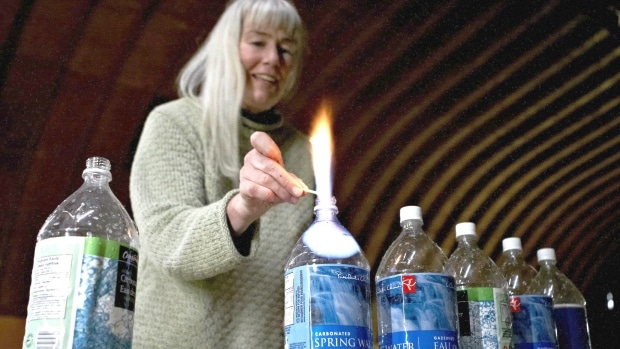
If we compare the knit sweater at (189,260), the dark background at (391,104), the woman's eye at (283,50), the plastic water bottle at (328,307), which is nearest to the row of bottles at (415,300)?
the plastic water bottle at (328,307)

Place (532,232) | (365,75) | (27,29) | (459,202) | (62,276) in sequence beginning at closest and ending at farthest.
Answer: (62,276) < (27,29) < (365,75) < (459,202) < (532,232)

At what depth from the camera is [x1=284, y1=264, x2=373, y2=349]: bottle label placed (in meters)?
1.00

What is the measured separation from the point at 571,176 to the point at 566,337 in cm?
697

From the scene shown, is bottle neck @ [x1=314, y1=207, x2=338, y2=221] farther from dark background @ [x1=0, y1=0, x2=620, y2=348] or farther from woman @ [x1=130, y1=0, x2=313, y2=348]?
dark background @ [x1=0, y1=0, x2=620, y2=348]

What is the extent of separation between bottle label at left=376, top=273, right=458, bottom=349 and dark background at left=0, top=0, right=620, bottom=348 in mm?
3692

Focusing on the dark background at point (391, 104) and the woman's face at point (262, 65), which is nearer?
the woman's face at point (262, 65)

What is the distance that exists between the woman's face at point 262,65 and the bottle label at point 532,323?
95 centimetres

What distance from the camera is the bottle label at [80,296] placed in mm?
852

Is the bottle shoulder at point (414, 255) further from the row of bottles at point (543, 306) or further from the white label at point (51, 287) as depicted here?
the white label at point (51, 287)

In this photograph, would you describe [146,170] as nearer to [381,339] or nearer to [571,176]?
[381,339]

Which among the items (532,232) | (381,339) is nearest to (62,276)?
(381,339)

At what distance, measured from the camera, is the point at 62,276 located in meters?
0.88

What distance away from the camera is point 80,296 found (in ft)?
2.84

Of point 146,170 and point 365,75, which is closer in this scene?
point 146,170
